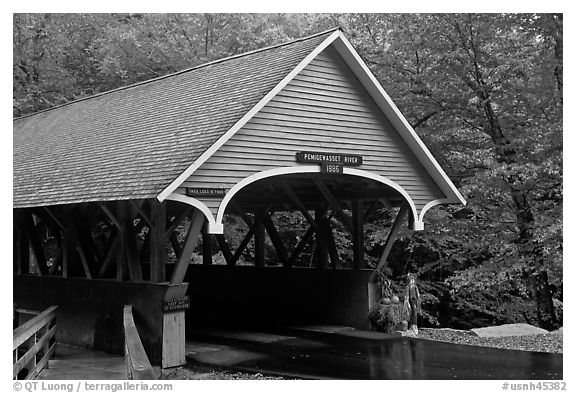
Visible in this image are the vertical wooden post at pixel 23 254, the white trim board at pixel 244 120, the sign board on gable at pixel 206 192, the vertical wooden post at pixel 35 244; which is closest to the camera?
the white trim board at pixel 244 120

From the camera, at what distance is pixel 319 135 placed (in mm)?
11766

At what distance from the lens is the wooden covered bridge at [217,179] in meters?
10.5

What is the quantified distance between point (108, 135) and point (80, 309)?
11.2 ft

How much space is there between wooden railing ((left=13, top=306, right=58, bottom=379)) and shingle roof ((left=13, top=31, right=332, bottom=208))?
197 centimetres

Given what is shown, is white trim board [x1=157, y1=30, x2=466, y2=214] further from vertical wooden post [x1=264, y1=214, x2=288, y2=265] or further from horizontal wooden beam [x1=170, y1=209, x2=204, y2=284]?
vertical wooden post [x1=264, y1=214, x2=288, y2=265]

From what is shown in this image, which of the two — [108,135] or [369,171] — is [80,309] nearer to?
[108,135]

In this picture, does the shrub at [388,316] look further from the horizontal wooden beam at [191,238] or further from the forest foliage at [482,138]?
the horizontal wooden beam at [191,238]

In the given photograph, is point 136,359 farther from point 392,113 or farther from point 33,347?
point 392,113

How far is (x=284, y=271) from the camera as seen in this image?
622 inches

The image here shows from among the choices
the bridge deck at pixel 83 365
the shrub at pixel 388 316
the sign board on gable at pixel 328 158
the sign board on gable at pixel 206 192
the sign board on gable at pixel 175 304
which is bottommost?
the bridge deck at pixel 83 365

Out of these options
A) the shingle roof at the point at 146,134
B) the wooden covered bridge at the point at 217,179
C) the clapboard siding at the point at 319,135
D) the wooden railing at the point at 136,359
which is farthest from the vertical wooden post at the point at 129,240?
the wooden railing at the point at 136,359

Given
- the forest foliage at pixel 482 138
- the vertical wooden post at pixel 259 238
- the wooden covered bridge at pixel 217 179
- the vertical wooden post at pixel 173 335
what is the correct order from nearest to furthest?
the vertical wooden post at pixel 173 335, the wooden covered bridge at pixel 217 179, the vertical wooden post at pixel 259 238, the forest foliage at pixel 482 138

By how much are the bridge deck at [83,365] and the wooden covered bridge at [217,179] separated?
0.37 meters
